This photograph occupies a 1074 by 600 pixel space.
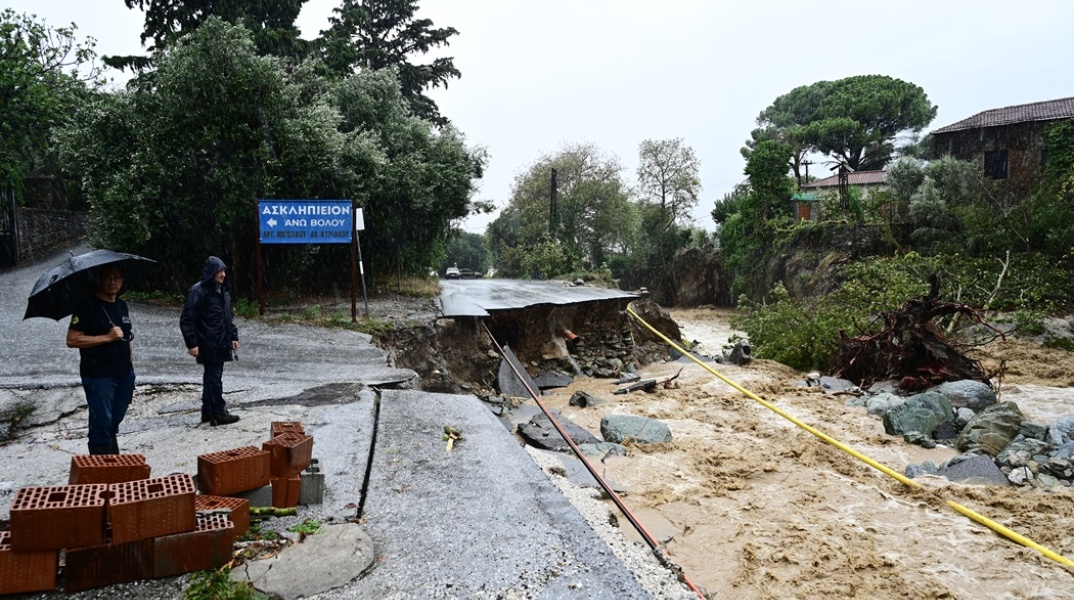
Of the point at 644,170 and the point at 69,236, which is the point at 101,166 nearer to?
the point at 69,236

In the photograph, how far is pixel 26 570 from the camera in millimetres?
2801

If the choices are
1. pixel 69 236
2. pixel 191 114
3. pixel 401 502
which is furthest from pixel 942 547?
pixel 69 236

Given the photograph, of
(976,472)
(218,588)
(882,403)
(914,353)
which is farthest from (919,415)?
(218,588)

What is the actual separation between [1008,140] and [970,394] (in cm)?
2320

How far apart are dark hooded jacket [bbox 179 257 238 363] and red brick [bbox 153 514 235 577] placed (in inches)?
118

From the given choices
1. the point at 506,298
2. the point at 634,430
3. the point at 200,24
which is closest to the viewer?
the point at 634,430

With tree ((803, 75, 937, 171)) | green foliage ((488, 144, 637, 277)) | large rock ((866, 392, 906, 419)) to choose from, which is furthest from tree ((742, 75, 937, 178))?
large rock ((866, 392, 906, 419))

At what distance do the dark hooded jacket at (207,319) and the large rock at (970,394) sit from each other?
32.6 feet

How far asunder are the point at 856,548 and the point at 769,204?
28613 millimetres

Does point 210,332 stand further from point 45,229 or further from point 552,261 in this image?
point 552,261

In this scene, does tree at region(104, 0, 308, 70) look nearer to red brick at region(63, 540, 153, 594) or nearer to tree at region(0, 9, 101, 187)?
tree at region(0, 9, 101, 187)

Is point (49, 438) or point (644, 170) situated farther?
point (644, 170)

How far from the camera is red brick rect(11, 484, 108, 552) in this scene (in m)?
2.75

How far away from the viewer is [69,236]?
2241 centimetres
